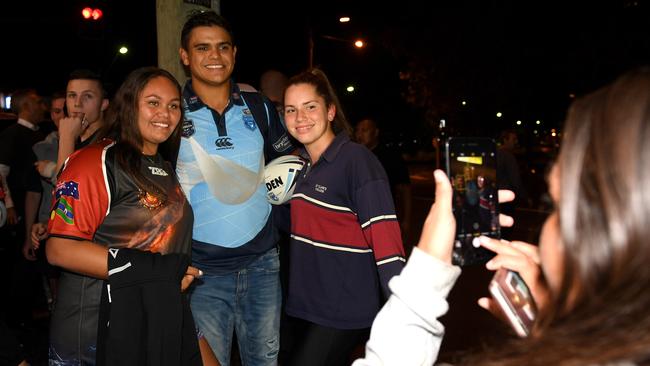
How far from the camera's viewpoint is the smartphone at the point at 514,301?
1.60 meters

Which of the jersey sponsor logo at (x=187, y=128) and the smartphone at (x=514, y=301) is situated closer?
the smartphone at (x=514, y=301)

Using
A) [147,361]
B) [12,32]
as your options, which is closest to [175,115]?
[147,361]

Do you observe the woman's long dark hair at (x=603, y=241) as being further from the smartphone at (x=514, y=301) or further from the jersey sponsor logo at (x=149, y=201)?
the jersey sponsor logo at (x=149, y=201)

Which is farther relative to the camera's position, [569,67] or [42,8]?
[42,8]

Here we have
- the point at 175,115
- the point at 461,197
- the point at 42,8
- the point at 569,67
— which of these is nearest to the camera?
the point at 461,197

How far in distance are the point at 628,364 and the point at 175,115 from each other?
2.86 m

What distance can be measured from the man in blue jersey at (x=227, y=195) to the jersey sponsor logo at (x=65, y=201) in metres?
0.84

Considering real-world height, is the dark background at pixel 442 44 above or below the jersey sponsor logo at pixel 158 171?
above

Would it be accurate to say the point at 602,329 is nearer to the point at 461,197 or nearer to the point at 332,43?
the point at 461,197

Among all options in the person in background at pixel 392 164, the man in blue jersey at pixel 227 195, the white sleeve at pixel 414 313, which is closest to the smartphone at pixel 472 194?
the white sleeve at pixel 414 313

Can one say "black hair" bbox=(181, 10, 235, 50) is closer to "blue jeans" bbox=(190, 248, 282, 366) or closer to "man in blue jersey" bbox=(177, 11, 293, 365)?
"man in blue jersey" bbox=(177, 11, 293, 365)

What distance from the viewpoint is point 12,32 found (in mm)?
35906

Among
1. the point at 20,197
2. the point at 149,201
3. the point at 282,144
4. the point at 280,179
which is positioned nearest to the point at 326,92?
the point at 282,144

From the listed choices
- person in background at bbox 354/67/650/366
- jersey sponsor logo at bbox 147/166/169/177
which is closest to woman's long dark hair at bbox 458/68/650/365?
person in background at bbox 354/67/650/366
